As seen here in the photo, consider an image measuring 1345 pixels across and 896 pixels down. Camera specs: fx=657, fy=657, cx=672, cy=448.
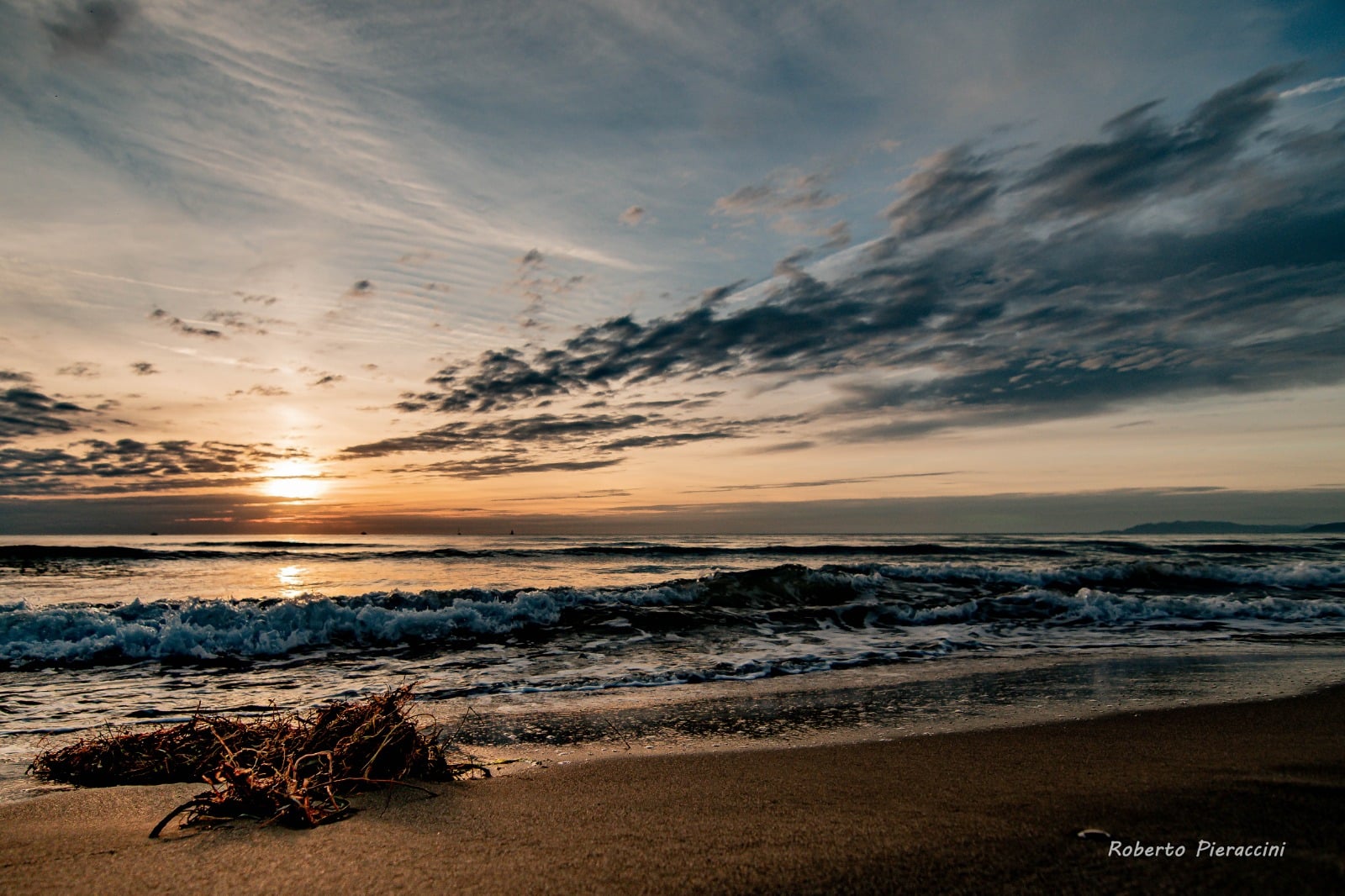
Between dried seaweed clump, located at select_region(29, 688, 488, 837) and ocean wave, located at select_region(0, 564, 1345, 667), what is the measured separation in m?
6.74

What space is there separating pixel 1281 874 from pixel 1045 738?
2860mm

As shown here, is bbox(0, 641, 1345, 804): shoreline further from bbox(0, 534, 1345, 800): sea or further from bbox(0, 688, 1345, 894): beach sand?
bbox(0, 688, 1345, 894): beach sand

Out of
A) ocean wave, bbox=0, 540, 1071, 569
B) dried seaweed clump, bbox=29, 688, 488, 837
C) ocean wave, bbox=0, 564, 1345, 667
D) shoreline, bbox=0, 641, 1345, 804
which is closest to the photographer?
dried seaweed clump, bbox=29, 688, 488, 837

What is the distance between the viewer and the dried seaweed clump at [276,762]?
119 inches

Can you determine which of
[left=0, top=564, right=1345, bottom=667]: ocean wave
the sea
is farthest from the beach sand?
[left=0, top=564, right=1345, bottom=667]: ocean wave

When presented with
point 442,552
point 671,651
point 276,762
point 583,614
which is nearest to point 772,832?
point 276,762

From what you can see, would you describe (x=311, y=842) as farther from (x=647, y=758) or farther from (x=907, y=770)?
(x=907, y=770)

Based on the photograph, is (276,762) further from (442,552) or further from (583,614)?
(442,552)

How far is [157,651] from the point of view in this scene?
10.1 meters

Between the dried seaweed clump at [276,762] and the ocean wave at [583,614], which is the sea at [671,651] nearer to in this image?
the ocean wave at [583,614]

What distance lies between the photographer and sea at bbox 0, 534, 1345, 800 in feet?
19.8

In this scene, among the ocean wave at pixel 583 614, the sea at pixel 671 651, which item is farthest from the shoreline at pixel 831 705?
the ocean wave at pixel 583 614

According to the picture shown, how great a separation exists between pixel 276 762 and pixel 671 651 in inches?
294

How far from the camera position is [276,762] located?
3.54 m
